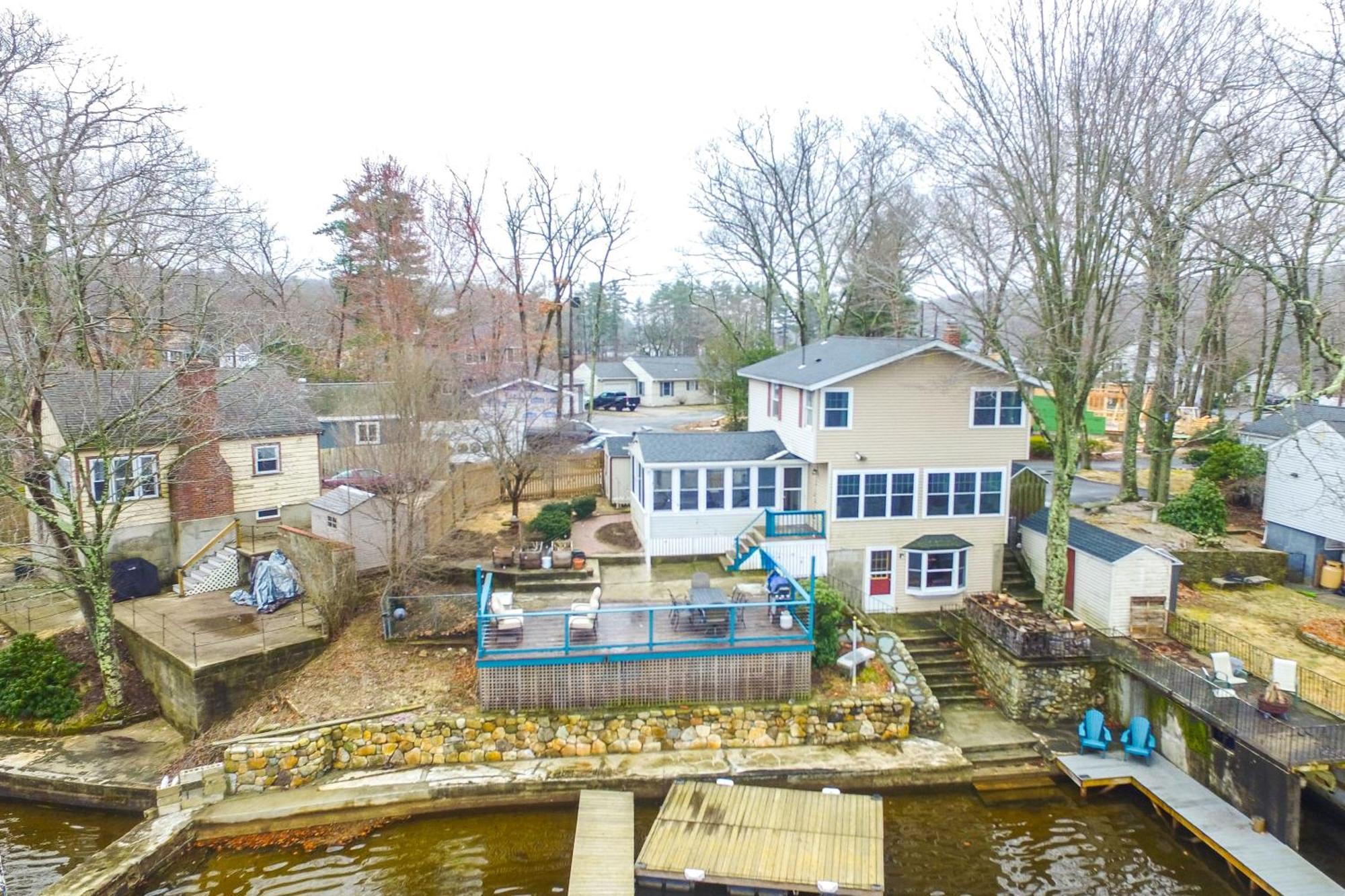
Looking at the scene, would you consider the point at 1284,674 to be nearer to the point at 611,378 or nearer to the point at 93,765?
the point at 93,765

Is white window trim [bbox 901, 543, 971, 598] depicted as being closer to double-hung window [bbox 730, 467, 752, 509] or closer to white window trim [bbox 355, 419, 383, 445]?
double-hung window [bbox 730, 467, 752, 509]

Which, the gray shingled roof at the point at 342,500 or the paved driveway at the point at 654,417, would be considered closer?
the gray shingled roof at the point at 342,500

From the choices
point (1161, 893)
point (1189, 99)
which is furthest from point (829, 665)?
point (1189, 99)

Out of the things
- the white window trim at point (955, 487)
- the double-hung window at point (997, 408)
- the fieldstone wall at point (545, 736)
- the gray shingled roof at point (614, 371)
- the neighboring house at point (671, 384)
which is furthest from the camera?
the gray shingled roof at point (614, 371)

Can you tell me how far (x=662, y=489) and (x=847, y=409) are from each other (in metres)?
5.11

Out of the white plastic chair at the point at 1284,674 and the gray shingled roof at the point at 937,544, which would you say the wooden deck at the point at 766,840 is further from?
the gray shingled roof at the point at 937,544

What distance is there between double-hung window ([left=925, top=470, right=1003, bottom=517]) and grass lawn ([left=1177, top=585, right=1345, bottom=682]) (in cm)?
484

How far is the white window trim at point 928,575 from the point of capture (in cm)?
1953

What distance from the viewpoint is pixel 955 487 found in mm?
19906

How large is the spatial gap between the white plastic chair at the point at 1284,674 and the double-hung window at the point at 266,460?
2495 cm

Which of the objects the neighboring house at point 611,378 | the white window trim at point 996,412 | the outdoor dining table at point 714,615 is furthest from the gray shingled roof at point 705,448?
the neighboring house at point 611,378

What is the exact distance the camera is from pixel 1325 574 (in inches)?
784

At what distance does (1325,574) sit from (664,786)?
1834 cm

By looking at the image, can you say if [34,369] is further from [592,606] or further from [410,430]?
[592,606]
